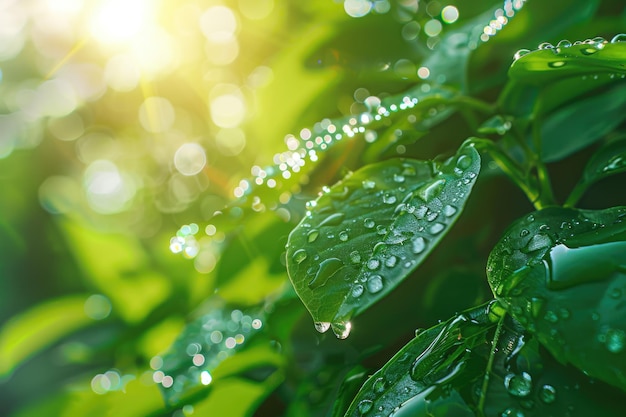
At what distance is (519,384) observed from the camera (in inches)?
15.0

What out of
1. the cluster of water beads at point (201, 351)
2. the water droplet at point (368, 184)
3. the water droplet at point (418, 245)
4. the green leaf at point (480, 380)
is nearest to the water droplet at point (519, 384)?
the green leaf at point (480, 380)

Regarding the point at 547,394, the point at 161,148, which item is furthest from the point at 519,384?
the point at 161,148

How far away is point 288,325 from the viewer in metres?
0.69

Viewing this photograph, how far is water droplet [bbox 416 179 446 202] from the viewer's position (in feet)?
1.48

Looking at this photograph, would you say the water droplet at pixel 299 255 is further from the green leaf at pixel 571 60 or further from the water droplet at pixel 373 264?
the green leaf at pixel 571 60

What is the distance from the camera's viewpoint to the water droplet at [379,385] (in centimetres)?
42

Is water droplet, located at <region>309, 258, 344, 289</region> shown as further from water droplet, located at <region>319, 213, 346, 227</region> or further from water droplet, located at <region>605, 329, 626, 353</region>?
water droplet, located at <region>605, 329, 626, 353</region>

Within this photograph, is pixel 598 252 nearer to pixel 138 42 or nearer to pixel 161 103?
pixel 161 103

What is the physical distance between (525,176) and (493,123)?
0.28ft

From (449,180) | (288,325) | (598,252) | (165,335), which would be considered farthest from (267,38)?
(598,252)

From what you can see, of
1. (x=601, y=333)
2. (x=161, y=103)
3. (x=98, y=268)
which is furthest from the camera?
(x=161, y=103)

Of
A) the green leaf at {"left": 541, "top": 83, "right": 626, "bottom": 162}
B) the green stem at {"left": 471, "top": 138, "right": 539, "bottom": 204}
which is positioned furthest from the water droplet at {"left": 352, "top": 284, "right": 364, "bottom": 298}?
the green leaf at {"left": 541, "top": 83, "right": 626, "bottom": 162}

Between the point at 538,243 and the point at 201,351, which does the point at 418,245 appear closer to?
the point at 538,243

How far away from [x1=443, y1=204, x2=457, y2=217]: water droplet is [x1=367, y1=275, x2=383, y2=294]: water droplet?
72 mm
